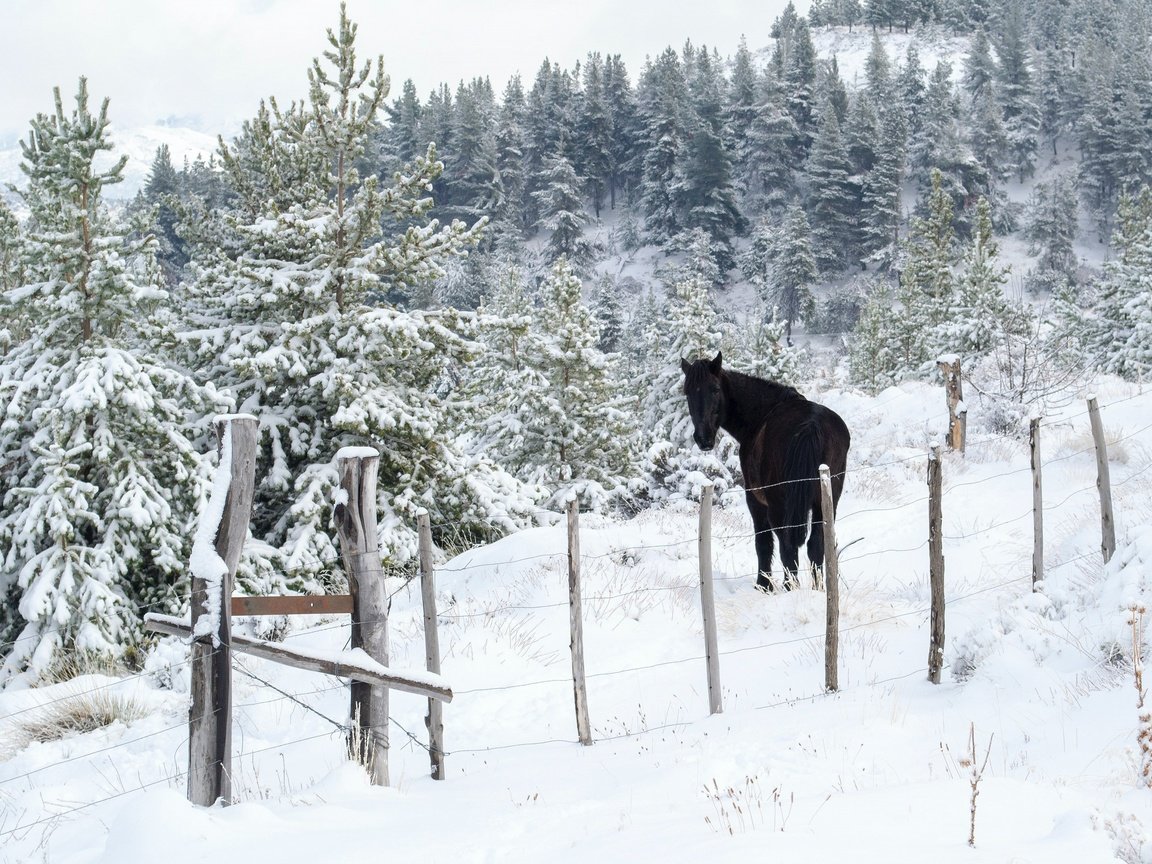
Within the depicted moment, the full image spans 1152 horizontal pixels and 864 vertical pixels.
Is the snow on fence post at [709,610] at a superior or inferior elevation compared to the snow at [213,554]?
inferior

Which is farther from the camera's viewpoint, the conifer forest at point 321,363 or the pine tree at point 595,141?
the pine tree at point 595,141

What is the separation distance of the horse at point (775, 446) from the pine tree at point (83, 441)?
19.0 ft

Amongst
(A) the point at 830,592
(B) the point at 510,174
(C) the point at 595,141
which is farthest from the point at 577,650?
(C) the point at 595,141

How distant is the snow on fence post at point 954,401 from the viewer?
15.3 m

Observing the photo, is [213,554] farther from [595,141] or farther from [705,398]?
[595,141]

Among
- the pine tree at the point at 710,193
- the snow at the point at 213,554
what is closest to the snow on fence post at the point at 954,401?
the snow at the point at 213,554

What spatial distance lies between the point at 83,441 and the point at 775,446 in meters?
7.38

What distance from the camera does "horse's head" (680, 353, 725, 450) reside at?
8.68 metres

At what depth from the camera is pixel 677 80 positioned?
85500 mm

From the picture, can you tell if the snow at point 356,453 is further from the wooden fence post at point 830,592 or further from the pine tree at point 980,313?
the pine tree at point 980,313

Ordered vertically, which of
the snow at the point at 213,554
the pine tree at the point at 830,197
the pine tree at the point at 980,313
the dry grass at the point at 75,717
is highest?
the pine tree at the point at 830,197

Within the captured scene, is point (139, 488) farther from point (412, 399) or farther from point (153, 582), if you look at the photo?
point (412, 399)

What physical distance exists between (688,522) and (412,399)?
14.8 ft

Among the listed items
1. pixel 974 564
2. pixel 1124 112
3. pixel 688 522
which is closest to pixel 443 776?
pixel 974 564
